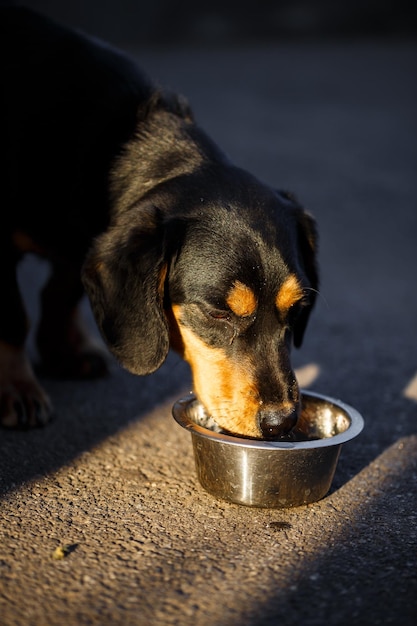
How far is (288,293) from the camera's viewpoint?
319 cm

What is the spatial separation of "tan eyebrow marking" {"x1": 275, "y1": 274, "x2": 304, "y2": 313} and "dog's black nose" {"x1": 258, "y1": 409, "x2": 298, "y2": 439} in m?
0.42

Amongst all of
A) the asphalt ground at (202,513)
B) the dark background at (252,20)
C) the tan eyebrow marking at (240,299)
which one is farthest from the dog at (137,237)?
the dark background at (252,20)

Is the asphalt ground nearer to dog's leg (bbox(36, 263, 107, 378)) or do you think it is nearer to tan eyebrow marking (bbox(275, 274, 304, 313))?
dog's leg (bbox(36, 263, 107, 378))

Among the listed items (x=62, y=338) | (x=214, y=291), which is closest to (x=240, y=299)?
(x=214, y=291)

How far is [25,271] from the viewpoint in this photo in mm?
6770

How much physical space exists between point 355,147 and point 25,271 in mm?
6520

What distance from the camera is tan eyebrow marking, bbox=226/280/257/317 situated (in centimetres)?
311

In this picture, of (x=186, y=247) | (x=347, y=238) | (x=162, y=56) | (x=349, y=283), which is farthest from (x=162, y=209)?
(x=162, y=56)

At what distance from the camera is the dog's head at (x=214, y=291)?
3.10 metres

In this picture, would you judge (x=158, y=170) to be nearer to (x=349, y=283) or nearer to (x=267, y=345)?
(x=267, y=345)

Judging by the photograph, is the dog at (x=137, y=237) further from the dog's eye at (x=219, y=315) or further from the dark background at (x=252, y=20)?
the dark background at (x=252, y=20)

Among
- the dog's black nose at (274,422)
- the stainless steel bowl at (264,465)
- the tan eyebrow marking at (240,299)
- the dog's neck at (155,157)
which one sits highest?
Result: the dog's neck at (155,157)

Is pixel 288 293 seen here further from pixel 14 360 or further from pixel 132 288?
pixel 14 360

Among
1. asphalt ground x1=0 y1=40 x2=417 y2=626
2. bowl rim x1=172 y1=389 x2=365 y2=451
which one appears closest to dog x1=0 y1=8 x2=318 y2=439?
bowl rim x1=172 y1=389 x2=365 y2=451
